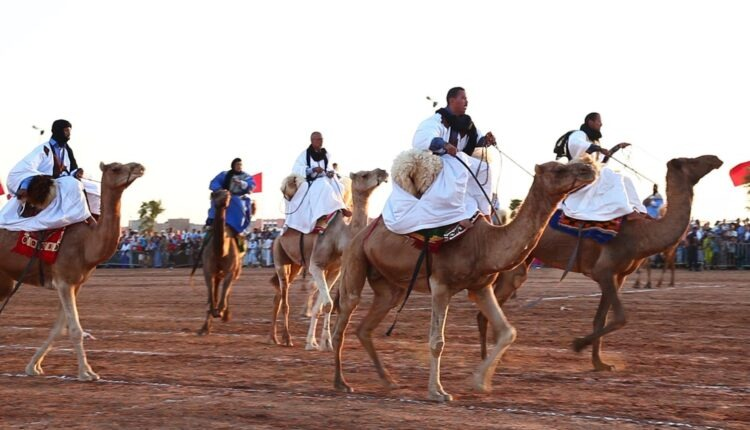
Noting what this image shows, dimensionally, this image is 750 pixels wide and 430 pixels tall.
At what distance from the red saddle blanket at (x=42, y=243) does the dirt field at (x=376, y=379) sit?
133cm

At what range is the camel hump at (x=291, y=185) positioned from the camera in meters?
18.6

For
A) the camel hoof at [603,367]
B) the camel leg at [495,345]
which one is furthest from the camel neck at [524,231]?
the camel hoof at [603,367]

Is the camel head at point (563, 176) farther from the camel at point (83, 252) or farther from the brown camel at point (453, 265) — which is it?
the camel at point (83, 252)

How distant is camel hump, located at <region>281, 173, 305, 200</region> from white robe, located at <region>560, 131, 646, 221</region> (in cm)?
506

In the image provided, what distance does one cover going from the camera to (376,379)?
1231cm

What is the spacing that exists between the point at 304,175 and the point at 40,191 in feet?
20.0

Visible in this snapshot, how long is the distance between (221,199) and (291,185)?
1.15m

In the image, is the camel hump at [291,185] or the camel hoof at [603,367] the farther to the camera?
the camel hump at [291,185]

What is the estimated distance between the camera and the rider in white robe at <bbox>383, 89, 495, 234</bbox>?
11.2 m

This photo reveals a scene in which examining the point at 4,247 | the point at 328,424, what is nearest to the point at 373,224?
the point at 328,424

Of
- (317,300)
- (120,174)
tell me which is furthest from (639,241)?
(120,174)

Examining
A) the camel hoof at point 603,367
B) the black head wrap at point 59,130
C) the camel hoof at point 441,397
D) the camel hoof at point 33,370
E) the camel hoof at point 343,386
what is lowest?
the camel hoof at point 33,370

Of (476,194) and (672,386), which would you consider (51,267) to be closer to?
(476,194)

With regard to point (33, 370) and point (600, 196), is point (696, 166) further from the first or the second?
point (33, 370)
